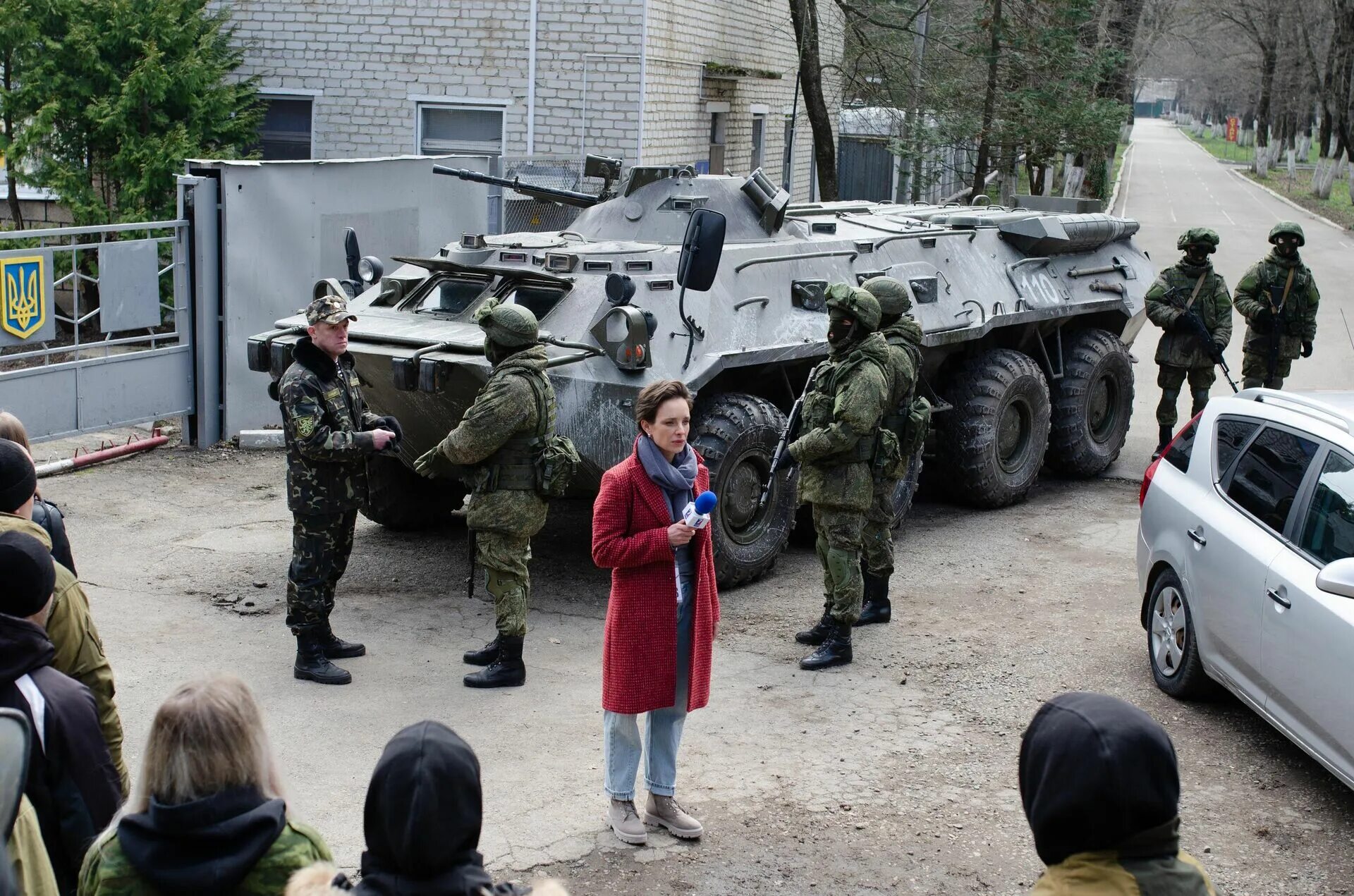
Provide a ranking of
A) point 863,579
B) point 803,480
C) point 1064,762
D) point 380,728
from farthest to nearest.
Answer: point 863,579 < point 803,480 < point 380,728 < point 1064,762

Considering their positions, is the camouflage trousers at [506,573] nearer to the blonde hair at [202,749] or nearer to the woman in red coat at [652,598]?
the woman in red coat at [652,598]

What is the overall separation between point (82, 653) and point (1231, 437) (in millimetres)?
4645

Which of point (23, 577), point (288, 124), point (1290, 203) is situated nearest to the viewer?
point (23, 577)

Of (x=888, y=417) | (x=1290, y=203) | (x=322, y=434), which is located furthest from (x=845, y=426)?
(x=1290, y=203)

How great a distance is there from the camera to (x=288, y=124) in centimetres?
1658

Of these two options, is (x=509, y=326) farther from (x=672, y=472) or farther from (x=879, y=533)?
(x=879, y=533)

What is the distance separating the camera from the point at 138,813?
8.95ft

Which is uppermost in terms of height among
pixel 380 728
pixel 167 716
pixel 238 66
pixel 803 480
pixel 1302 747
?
pixel 238 66

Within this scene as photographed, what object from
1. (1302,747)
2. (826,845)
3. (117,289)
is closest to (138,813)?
(826,845)

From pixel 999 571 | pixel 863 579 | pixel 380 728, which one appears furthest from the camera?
pixel 999 571

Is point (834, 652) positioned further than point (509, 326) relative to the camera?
Yes

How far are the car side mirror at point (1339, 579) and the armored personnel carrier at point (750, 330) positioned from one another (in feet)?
11.7

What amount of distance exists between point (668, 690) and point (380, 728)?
5.64 feet

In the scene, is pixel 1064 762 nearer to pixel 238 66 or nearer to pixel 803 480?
pixel 803 480
